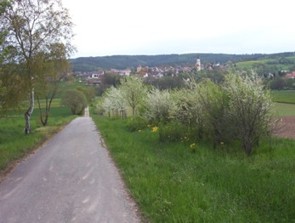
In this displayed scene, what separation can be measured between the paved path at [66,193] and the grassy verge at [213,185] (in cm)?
50

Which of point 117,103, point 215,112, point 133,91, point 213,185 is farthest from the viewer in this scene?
point 117,103

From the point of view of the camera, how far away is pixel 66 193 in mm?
11133

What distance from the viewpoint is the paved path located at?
28.9ft

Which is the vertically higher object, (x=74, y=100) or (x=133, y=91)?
(x=133, y=91)

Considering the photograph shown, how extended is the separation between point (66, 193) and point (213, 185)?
12.3 ft

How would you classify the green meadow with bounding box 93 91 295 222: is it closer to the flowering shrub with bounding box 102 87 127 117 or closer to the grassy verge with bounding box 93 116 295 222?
the grassy verge with bounding box 93 116 295 222

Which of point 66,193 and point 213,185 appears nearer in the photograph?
point 66,193

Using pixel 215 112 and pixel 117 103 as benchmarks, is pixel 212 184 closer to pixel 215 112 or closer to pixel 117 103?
pixel 215 112

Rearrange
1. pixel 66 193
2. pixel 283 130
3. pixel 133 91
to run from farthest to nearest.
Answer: pixel 133 91 → pixel 283 130 → pixel 66 193

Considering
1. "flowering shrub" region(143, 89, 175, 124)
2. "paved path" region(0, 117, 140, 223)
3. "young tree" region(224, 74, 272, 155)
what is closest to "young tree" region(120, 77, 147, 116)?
"flowering shrub" region(143, 89, 175, 124)

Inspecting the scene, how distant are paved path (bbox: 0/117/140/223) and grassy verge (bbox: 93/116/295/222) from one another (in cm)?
50

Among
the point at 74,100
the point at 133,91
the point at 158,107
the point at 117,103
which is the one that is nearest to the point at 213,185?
the point at 158,107

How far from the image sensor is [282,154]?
16422mm

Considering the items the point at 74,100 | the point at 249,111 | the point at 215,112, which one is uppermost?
the point at 249,111
